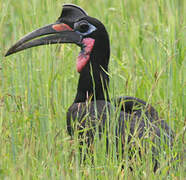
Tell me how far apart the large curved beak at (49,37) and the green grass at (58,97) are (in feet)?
0.26

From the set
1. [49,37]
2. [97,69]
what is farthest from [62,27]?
[97,69]

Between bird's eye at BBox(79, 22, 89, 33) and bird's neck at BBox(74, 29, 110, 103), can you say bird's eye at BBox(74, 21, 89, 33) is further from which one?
bird's neck at BBox(74, 29, 110, 103)

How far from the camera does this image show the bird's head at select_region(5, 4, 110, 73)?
4.46 meters

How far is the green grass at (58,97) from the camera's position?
352 cm

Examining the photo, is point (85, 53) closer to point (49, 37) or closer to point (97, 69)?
point (97, 69)

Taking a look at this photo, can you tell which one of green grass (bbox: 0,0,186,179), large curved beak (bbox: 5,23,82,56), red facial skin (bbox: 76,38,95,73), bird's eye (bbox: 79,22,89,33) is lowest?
green grass (bbox: 0,0,186,179)

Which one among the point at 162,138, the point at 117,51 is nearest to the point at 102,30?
the point at 162,138

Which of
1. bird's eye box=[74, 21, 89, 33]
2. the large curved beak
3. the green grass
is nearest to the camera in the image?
the green grass

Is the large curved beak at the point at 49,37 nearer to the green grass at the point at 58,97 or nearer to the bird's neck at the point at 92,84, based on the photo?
the green grass at the point at 58,97

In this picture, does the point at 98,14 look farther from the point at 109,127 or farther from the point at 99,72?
the point at 109,127

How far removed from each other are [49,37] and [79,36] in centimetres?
24

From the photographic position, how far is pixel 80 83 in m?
4.57

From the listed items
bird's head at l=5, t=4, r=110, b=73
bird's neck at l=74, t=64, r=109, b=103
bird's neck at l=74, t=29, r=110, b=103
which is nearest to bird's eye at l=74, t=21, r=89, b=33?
bird's head at l=5, t=4, r=110, b=73

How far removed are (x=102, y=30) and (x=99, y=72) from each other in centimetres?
32
